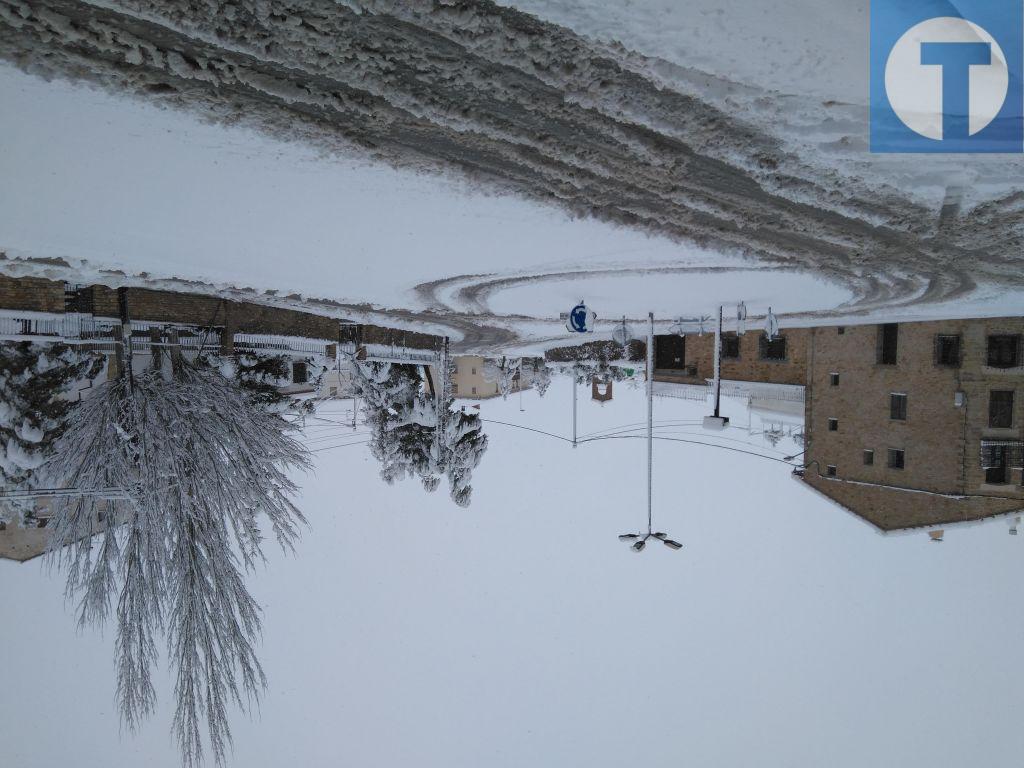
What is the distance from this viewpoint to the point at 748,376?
1473 centimetres

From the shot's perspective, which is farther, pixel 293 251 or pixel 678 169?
pixel 293 251

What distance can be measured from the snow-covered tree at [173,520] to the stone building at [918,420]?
1202 centimetres

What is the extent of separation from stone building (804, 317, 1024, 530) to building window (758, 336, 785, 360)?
38.9 inches

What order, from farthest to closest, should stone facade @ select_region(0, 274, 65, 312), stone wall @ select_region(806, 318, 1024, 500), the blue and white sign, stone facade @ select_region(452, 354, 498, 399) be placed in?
stone facade @ select_region(452, 354, 498, 399), stone wall @ select_region(806, 318, 1024, 500), the blue and white sign, stone facade @ select_region(0, 274, 65, 312)

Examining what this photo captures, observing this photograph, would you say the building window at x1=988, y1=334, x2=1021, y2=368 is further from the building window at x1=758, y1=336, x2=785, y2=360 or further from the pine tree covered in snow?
the pine tree covered in snow

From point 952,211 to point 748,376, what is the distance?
10718 millimetres

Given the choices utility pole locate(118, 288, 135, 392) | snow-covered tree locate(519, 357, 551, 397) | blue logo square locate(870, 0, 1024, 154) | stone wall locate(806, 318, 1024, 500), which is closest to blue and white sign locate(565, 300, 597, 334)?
blue logo square locate(870, 0, 1024, 154)

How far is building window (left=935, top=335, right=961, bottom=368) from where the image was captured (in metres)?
11.4

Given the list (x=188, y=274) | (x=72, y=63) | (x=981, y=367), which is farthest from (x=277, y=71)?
(x=981, y=367)

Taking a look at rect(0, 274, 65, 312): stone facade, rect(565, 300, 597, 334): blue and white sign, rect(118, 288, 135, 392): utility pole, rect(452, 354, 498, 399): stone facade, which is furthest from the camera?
rect(452, 354, 498, 399): stone facade

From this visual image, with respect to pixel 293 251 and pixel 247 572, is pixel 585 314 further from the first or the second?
pixel 247 572

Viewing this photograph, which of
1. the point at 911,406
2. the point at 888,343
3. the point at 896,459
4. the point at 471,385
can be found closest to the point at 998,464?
the point at 896,459

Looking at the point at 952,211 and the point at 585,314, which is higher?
the point at 952,211

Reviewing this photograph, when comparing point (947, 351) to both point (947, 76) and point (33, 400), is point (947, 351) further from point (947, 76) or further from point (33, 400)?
point (33, 400)
